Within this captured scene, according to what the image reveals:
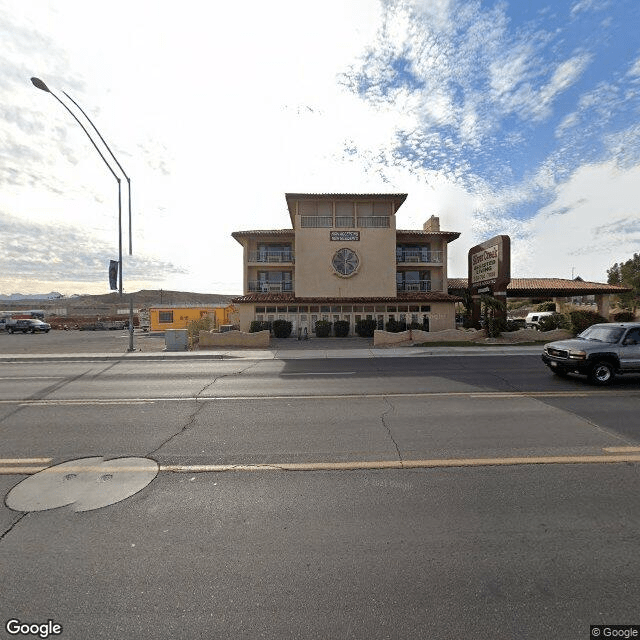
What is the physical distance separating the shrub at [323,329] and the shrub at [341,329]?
55 cm

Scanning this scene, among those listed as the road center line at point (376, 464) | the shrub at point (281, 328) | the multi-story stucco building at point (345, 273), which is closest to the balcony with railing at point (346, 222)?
the multi-story stucco building at point (345, 273)

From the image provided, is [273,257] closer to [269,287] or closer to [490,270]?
[269,287]

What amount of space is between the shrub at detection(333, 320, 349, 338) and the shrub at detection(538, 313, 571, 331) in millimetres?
13457

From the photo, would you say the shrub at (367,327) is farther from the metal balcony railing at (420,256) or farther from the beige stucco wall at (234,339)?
the beige stucco wall at (234,339)

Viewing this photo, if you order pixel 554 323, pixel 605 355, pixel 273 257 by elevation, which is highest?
pixel 273 257

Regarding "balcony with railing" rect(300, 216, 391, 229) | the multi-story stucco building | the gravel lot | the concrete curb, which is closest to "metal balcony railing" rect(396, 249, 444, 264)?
the multi-story stucco building

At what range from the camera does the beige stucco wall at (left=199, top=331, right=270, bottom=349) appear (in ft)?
67.4

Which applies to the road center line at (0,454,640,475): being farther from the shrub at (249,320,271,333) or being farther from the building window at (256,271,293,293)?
the building window at (256,271,293,293)

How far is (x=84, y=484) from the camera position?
13.7 ft

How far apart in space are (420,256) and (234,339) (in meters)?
18.0

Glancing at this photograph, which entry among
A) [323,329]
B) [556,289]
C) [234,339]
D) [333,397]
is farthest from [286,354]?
[556,289]

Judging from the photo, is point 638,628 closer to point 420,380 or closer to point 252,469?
point 252,469

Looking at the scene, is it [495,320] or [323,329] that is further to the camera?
[323,329]

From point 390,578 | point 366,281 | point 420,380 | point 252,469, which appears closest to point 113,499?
point 252,469
